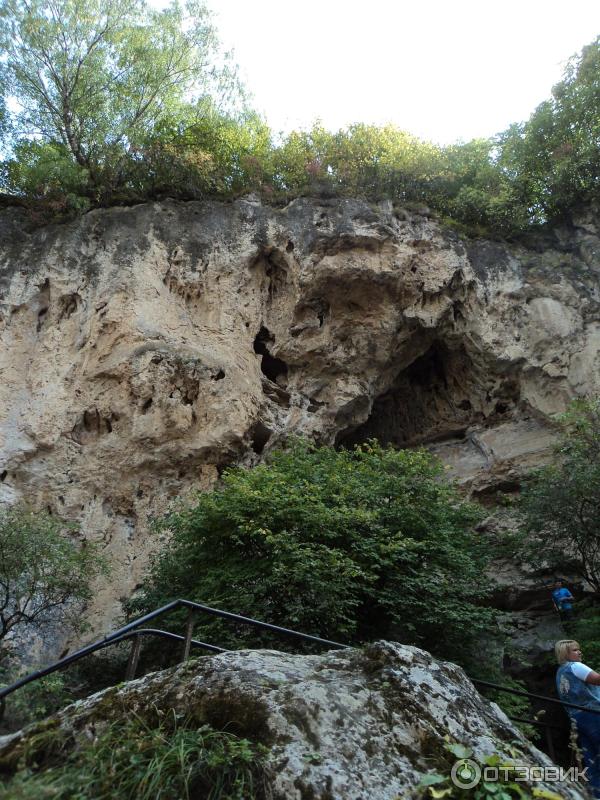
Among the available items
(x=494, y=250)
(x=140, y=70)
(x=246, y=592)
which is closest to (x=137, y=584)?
(x=246, y=592)

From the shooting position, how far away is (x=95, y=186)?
16.9 meters

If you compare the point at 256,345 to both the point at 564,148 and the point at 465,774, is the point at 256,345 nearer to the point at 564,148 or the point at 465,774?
the point at 564,148

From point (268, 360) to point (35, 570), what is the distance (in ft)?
28.2

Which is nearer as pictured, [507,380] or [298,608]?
[298,608]

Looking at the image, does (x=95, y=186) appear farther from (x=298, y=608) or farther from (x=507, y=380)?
(x=298, y=608)

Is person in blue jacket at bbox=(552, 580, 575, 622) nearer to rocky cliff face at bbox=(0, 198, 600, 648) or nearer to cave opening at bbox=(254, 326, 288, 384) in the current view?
rocky cliff face at bbox=(0, 198, 600, 648)

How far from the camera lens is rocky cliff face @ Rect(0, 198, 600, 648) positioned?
12.9 metres

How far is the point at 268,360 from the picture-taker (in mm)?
16484

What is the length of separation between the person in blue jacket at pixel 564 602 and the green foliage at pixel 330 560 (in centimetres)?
190

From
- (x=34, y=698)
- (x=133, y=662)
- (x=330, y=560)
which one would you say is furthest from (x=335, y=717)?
(x=34, y=698)

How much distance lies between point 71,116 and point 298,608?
1579 centimetres

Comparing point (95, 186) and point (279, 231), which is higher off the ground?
point (95, 186)

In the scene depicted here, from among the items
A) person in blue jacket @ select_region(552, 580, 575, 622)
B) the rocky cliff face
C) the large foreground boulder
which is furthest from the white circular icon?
person in blue jacket @ select_region(552, 580, 575, 622)

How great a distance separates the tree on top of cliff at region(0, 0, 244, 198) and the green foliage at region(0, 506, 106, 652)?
10757mm
